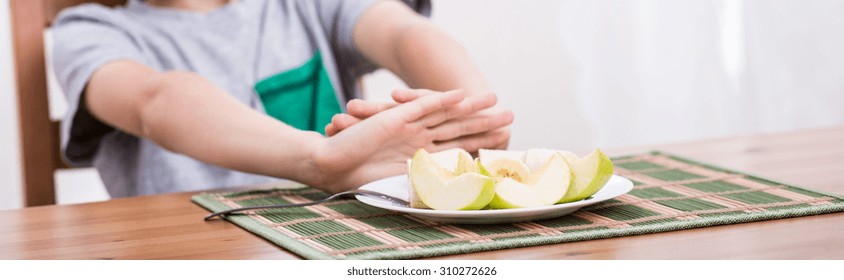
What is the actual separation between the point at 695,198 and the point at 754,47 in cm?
189

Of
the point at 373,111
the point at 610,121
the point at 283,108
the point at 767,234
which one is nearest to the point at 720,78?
the point at 610,121

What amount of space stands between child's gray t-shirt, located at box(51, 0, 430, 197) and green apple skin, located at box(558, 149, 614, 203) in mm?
744

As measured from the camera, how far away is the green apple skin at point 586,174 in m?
0.76

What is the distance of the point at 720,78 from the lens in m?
2.63

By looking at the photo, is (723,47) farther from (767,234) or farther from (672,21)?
(767,234)

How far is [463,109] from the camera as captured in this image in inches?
38.4

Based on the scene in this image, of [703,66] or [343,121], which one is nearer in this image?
[343,121]

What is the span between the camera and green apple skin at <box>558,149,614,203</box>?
76cm

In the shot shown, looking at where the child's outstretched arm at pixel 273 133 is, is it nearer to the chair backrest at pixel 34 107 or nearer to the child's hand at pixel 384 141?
the child's hand at pixel 384 141

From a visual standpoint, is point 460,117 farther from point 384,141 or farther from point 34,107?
point 34,107

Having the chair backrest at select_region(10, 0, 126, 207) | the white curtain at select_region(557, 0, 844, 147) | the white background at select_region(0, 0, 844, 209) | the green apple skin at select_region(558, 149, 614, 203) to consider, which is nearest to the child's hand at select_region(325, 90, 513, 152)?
the green apple skin at select_region(558, 149, 614, 203)

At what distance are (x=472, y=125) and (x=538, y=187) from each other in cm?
26

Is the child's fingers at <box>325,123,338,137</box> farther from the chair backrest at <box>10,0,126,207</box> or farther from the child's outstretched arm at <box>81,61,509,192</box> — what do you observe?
the chair backrest at <box>10,0,126,207</box>

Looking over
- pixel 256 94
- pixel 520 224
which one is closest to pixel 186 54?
pixel 256 94
